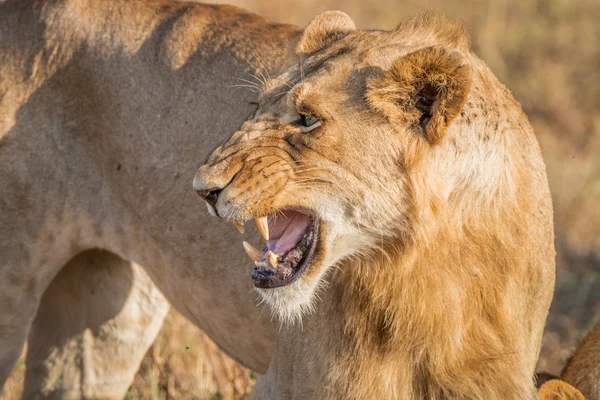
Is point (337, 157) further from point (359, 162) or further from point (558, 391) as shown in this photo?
point (558, 391)

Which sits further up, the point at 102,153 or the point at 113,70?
the point at 113,70

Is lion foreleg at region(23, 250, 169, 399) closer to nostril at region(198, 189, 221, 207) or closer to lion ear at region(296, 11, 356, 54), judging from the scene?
lion ear at region(296, 11, 356, 54)

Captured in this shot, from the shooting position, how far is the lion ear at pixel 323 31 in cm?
362

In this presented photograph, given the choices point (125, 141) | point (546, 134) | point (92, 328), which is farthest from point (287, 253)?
point (546, 134)

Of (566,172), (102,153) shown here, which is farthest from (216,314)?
(566,172)

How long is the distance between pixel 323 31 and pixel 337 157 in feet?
2.17

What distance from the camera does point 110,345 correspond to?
17.5 feet

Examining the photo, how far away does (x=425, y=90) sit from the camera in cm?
316

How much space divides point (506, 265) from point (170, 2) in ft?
6.86

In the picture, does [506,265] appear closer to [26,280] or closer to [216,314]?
[216,314]

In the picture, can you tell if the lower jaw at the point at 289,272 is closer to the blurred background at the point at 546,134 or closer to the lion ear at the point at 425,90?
the lion ear at the point at 425,90

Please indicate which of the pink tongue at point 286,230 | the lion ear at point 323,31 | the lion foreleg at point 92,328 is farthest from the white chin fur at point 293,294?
the lion foreleg at point 92,328

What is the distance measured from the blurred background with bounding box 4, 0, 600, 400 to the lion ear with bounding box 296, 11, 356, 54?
2.12m

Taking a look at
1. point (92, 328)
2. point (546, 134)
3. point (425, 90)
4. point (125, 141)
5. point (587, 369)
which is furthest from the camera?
point (546, 134)
